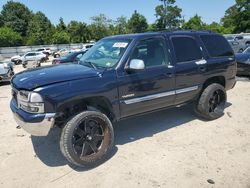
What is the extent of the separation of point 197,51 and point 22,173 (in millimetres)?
3972

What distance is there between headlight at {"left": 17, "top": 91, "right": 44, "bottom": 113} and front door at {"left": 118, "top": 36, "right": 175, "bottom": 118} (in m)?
1.28

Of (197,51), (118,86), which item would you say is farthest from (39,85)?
(197,51)

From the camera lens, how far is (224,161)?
4.24m

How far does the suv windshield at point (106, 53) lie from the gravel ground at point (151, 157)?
4.79 feet

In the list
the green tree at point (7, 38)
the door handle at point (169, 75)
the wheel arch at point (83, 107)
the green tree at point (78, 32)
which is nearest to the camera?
the wheel arch at point (83, 107)

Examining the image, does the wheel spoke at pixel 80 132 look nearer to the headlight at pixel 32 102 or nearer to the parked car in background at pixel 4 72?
the headlight at pixel 32 102

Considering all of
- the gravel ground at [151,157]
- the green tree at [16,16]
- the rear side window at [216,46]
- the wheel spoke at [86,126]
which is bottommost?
the gravel ground at [151,157]

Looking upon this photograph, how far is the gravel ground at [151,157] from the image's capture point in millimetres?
3799

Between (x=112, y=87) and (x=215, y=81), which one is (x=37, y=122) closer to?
(x=112, y=87)

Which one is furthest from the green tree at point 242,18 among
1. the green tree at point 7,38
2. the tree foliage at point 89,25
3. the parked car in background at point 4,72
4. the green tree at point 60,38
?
the parked car in background at point 4,72

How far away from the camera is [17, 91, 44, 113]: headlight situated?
3812 millimetres

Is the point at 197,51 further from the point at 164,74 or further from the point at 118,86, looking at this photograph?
the point at 118,86

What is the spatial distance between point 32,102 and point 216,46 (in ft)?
13.8

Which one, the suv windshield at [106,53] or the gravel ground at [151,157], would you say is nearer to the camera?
the gravel ground at [151,157]
